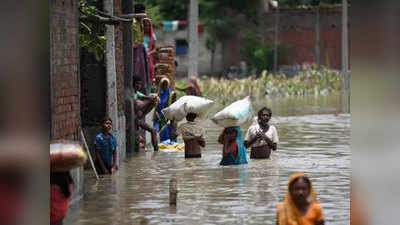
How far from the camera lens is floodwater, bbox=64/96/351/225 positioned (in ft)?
35.4

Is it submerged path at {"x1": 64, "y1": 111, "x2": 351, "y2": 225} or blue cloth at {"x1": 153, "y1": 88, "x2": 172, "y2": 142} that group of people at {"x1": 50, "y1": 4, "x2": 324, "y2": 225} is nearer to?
blue cloth at {"x1": 153, "y1": 88, "x2": 172, "y2": 142}

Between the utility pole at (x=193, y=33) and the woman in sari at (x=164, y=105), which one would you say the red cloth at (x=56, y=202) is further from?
the utility pole at (x=193, y=33)

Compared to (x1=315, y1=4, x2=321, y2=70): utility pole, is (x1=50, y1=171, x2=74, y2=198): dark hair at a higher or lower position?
lower

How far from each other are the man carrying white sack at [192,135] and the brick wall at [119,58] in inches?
65.5

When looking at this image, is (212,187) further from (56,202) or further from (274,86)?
(274,86)

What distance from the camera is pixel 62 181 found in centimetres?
888

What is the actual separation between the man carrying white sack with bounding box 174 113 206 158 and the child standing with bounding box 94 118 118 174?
1.65 m

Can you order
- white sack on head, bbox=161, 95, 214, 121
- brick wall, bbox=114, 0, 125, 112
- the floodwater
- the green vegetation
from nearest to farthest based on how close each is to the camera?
the floodwater < white sack on head, bbox=161, 95, 214, 121 < brick wall, bbox=114, 0, 125, 112 < the green vegetation

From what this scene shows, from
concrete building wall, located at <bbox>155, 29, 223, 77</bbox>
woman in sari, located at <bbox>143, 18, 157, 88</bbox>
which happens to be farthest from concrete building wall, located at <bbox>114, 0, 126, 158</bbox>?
concrete building wall, located at <bbox>155, 29, 223, 77</bbox>

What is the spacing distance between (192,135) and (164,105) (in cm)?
285

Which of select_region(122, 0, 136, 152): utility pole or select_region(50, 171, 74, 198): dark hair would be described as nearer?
select_region(50, 171, 74, 198): dark hair

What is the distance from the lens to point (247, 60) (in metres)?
51.8
